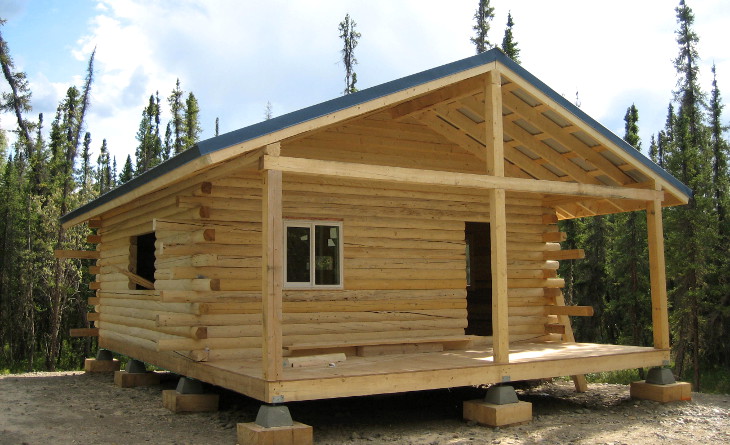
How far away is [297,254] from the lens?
32.0 ft

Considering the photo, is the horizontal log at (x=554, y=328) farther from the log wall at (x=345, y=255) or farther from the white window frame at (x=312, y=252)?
the white window frame at (x=312, y=252)

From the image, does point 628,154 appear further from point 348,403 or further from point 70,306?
point 70,306

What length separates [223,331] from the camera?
909 centimetres

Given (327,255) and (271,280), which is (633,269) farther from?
(271,280)

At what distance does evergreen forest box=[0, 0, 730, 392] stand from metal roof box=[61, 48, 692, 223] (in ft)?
59.8

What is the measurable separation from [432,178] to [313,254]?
2.59 meters

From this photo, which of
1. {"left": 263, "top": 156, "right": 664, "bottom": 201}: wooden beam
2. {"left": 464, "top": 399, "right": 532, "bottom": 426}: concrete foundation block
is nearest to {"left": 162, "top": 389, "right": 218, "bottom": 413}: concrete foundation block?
{"left": 464, "top": 399, "right": 532, "bottom": 426}: concrete foundation block

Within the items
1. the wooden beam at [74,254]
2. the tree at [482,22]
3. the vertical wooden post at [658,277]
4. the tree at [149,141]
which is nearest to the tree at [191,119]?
the tree at [149,141]

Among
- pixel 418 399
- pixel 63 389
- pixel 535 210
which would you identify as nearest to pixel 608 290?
pixel 535 210

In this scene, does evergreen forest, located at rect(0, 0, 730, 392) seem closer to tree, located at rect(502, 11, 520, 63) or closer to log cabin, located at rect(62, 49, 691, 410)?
tree, located at rect(502, 11, 520, 63)

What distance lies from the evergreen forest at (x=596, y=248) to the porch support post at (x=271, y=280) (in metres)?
23.2

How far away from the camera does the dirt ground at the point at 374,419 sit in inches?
302

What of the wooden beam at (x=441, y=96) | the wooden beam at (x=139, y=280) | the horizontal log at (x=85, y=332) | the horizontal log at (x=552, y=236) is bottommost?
the horizontal log at (x=85, y=332)

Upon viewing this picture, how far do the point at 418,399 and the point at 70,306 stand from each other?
27888 mm
